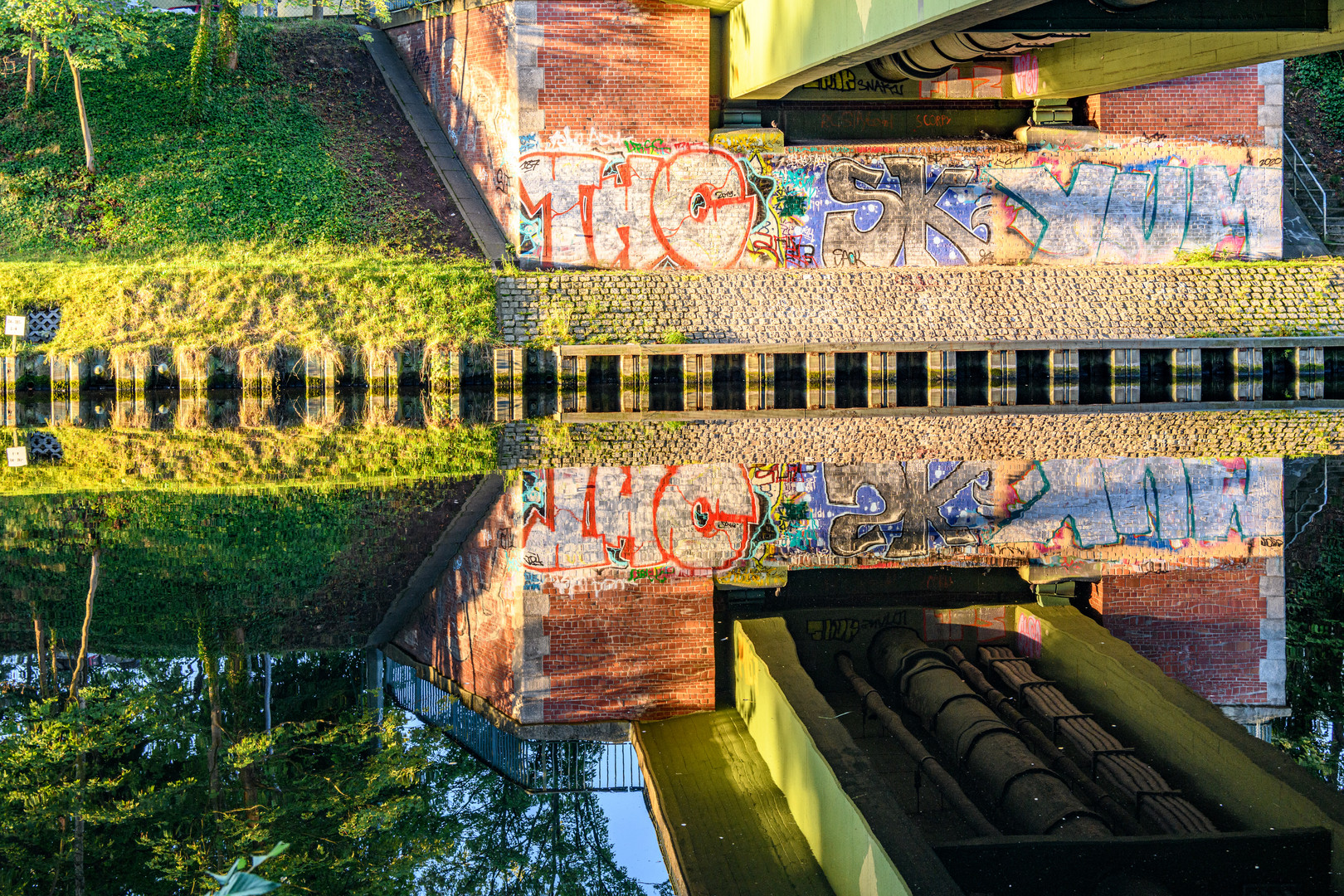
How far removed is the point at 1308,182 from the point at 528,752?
21122mm

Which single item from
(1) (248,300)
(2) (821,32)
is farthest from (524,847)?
(1) (248,300)

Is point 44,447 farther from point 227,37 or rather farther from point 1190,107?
point 1190,107

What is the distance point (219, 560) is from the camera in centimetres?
846

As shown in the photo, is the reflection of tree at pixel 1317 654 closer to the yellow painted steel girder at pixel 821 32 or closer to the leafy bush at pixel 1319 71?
the yellow painted steel girder at pixel 821 32

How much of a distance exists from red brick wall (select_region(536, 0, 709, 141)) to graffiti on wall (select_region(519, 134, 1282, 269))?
448 millimetres

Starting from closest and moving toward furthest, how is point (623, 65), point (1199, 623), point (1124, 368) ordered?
point (1199, 623), point (1124, 368), point (623, 65)

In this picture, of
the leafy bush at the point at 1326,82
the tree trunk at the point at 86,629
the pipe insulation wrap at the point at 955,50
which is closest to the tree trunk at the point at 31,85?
the pipe insulation wrap at the point at 955,50

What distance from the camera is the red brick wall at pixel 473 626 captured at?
283 inches

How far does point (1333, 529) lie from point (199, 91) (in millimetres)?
18791

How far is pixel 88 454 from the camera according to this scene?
12.1 meters

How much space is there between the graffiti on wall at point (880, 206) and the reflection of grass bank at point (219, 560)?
8929 millimetres

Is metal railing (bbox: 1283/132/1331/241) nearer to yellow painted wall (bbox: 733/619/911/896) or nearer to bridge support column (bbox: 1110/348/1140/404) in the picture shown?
bridge support column (bbox: 1110/348/1140/404)

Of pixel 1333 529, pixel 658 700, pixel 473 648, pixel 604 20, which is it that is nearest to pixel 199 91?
pixel 604 20

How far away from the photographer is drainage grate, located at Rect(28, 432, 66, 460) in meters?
12.2
